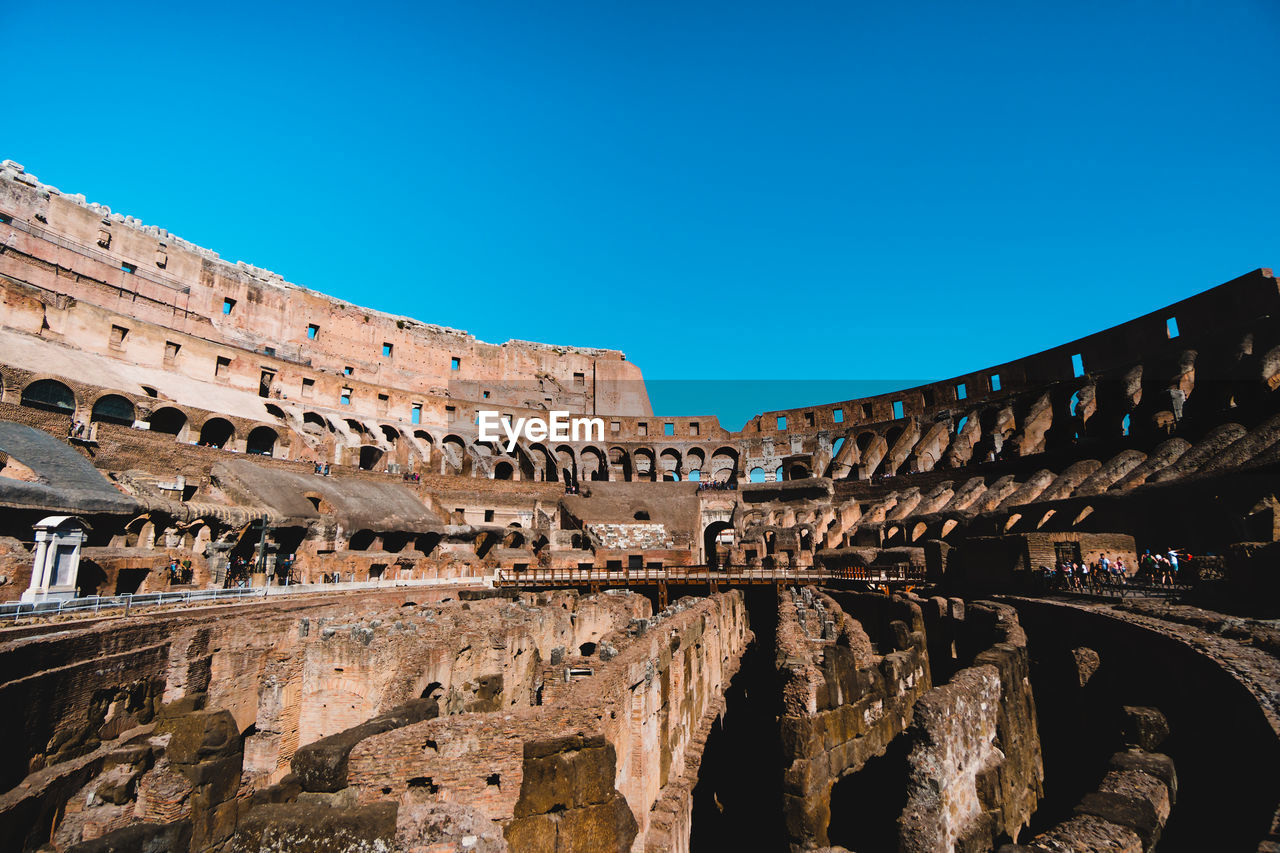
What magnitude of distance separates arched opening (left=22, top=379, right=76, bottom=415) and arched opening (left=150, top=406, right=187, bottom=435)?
4395mm

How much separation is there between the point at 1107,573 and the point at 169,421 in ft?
141

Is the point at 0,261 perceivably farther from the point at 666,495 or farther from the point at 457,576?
the point at 666,495

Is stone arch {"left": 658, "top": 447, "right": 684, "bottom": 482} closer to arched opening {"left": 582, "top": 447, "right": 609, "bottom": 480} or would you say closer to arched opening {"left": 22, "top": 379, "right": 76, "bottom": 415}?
arched opening {"left": 582, "top": 447, "right": 609, "bottom": 480}

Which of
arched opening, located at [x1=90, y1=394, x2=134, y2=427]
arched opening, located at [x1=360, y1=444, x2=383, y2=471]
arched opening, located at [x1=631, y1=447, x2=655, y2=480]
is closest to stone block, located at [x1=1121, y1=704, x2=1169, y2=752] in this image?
arched opening, located at [x1=90, y1=394, x2=134, y2=427]

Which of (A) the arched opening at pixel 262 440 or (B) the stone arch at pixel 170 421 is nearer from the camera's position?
(B) the stone arch at pixel 170 421

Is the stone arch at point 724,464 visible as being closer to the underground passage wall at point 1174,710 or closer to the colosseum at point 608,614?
the colosseum at point 608,614

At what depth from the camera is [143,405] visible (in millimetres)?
33250

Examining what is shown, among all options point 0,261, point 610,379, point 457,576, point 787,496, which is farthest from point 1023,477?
point 0,261

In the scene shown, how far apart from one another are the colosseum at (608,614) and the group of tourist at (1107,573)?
19 cm

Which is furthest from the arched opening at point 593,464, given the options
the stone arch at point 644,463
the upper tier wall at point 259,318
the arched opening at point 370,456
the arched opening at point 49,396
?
the arched opening at point 49,396

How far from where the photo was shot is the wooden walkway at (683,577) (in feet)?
90.8

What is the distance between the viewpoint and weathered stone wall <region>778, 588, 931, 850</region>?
6457 millimetres

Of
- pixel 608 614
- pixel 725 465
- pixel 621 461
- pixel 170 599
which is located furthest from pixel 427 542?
pixel 725 465

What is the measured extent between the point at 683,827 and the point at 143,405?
36.8 metres
